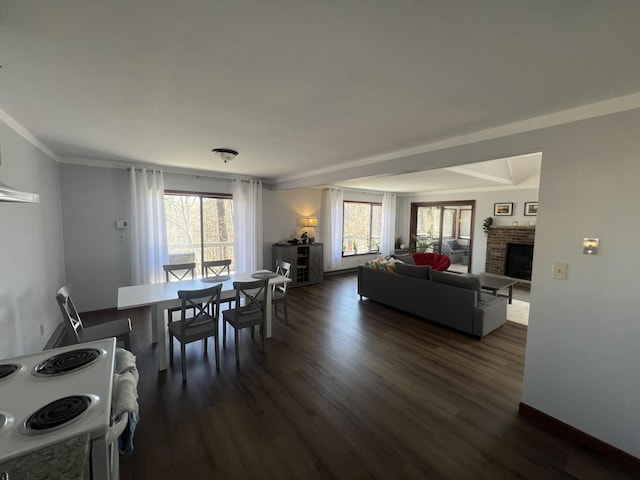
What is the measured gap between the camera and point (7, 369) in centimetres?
126

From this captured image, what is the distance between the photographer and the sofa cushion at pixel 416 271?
413cm

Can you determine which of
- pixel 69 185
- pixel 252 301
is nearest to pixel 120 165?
pixel 69 185

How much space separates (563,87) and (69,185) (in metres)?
5.79

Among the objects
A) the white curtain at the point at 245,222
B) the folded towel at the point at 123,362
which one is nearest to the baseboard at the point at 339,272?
the white curtain at the point at 245,222

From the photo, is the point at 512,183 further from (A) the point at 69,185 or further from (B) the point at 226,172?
(A) the point at 69,185

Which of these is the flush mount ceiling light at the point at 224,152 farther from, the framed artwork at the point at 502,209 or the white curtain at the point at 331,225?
the framed artwork at the point at 502,209

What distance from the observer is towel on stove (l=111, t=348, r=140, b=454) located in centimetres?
108

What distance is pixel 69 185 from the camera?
Answer: 3.99 m

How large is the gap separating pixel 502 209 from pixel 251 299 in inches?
257

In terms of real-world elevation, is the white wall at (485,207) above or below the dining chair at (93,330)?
above

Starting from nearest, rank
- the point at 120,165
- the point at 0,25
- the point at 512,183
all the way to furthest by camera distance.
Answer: the point at 0,25 → the point at 120,165 → the point at 512,183

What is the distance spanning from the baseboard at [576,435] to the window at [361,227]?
566 centimetres


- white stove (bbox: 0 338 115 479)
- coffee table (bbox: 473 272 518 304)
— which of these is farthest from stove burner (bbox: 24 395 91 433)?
coffee table (bbox: 473 272 518 304)

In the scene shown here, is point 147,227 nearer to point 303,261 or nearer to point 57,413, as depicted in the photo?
point 303,261
